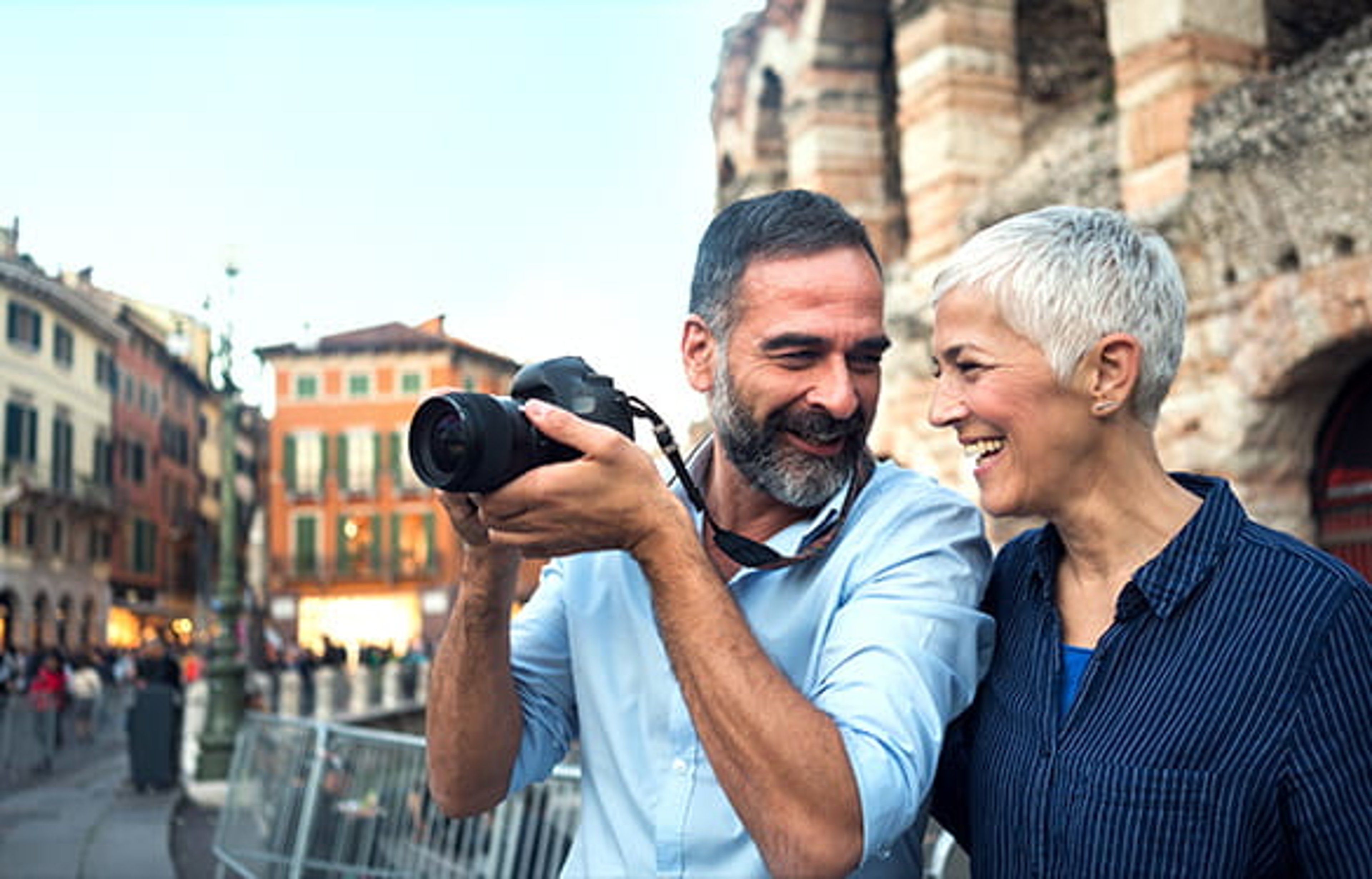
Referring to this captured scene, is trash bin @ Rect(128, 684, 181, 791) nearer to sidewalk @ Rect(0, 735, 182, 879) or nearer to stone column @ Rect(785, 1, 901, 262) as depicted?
sidewalk @ Rect(0, 735, 182, 879)

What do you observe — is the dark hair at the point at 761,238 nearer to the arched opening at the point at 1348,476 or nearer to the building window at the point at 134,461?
the arched opening at the point at 1348,476

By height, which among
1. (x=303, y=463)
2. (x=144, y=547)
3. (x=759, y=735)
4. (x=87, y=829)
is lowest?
(x=87, y=829)

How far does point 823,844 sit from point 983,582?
1.85 ft

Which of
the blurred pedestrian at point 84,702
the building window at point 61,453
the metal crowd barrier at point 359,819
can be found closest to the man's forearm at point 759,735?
the metal crowd barrier at point 359,819

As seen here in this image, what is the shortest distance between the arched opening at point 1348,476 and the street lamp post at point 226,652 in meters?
9.97

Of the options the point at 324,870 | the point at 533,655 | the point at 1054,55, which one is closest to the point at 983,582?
the point at 533,655

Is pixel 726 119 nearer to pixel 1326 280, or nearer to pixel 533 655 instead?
pixel 1326 280

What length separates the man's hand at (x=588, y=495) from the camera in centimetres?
158

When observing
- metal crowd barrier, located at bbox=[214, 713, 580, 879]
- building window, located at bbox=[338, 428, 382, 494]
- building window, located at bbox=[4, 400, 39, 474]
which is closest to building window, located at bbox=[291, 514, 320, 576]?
building window, located at bbox=[338, 428, 382, 494]

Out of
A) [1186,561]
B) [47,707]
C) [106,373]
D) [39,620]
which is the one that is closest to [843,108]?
[1186,561]

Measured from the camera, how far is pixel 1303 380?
25.5ft

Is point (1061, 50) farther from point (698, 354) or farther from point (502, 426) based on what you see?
point (502, 426)

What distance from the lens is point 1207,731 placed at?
1555 mm

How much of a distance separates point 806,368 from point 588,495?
43cm
